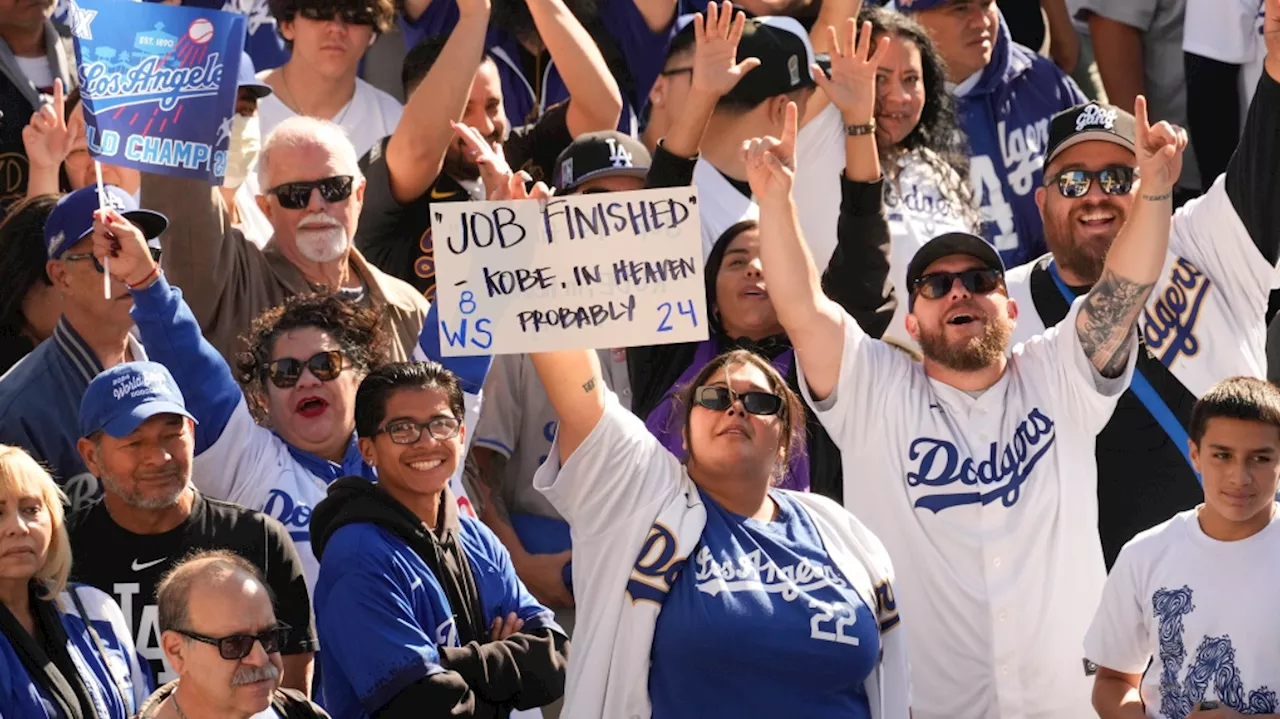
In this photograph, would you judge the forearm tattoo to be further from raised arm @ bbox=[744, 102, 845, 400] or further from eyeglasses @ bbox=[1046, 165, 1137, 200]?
Answer: eyeglasses @ bbox=[1046, 165, 1137, 200]

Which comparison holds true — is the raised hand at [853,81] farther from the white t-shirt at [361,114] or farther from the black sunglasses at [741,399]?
the white t-shirt at [361,114]

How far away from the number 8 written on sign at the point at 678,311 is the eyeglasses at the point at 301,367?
3.62 ft

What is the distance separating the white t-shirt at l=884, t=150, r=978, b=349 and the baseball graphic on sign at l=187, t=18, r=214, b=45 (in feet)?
8.13

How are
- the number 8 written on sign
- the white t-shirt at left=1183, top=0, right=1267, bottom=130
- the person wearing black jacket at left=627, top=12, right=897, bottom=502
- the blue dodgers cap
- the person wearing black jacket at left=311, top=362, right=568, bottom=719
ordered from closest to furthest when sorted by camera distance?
the person wearing black jacket at left=311, top=362, right=568, bottom=719 < the blue dodgers cap < the number 8 written on sign < the person wearing black jacket at left=627, top=12, right=897, bottom=502 < the white t-shirt at left=1183, top=0, right=1267, bottom=130

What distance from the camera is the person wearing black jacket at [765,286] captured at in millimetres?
6562

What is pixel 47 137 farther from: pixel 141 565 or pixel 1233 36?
pixel 1233 36

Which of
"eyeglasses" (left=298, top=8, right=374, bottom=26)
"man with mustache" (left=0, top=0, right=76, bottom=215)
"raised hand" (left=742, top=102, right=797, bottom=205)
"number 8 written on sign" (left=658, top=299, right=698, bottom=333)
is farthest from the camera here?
"eyeglasses" (left=298, top=8, right=374, bottom=26)

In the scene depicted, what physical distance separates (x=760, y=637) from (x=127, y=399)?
1750 millimetres

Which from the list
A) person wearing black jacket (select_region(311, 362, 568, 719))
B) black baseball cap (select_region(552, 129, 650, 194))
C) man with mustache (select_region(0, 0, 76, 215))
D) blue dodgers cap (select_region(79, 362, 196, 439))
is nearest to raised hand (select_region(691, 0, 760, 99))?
black baseball cap (select_region(552, 129, 650, 194))

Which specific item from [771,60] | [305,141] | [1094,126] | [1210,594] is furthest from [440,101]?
[1210,594]

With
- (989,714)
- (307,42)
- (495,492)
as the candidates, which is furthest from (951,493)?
(307,42)

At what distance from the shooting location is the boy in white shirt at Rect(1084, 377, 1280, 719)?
5.44 m

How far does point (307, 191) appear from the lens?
6.62m

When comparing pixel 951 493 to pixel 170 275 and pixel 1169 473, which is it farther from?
pixel 170 275
